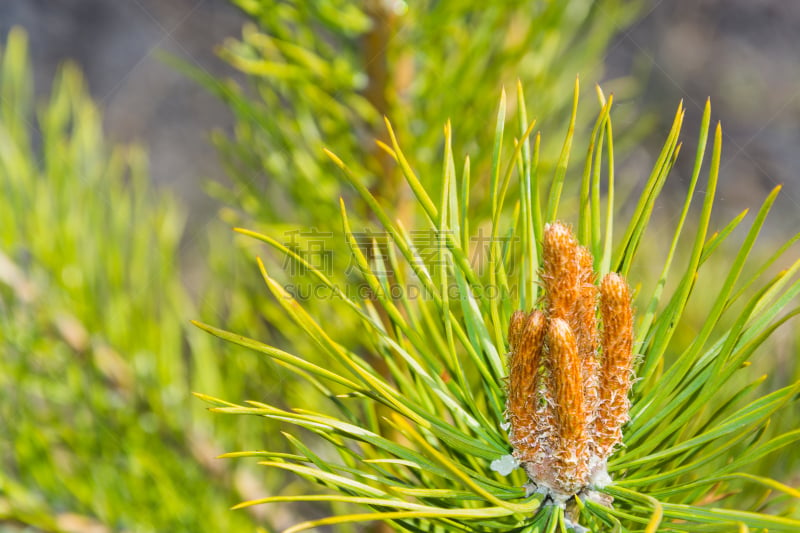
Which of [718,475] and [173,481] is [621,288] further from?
[173,481]

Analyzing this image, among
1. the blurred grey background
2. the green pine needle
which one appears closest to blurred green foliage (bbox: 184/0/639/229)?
the green pine needle

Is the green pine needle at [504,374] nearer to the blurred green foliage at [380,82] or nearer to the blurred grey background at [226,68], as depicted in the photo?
the blurred green foliage at [380,82]

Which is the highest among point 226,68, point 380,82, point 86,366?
point 226,68

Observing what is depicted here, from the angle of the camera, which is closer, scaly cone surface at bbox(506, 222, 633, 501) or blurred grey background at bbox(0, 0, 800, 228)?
scaly cone surface at bbox(506, 222, 633, 501)

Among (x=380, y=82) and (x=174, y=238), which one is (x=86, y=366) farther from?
(x=380, y=82)

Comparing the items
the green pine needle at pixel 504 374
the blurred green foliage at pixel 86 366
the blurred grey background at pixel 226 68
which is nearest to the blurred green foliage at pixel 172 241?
the blurred green foliage at pixel 86 366

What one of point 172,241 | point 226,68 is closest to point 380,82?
point 172,241

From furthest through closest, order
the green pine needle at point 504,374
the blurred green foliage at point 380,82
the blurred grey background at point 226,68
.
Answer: the blurred grey background at point 226,68, the blurred green foliage at point 380,82, the green pine needle at point 504,374

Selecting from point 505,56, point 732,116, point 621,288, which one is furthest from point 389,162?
point 732,116

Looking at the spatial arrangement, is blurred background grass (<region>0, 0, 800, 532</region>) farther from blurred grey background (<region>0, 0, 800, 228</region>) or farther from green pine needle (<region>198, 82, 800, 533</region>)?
blurred grey background (<region>0, 0, 800, 228</region>)

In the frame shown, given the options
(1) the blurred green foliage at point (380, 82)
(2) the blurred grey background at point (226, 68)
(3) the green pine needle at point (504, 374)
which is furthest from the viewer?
(2) the blurred grey background at point (226, 68)
